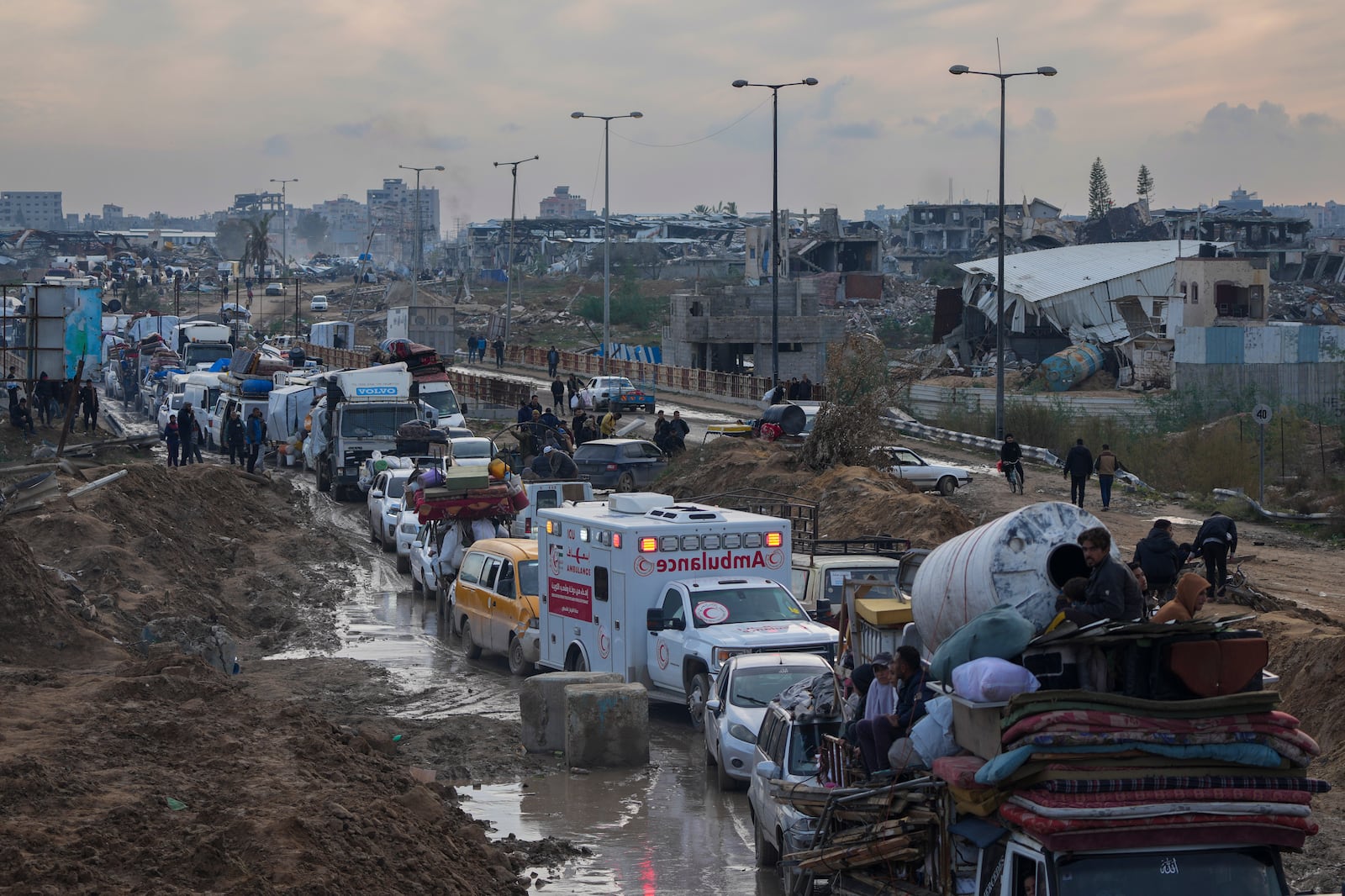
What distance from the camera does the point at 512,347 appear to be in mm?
76000

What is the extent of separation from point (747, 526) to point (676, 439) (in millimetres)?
20873

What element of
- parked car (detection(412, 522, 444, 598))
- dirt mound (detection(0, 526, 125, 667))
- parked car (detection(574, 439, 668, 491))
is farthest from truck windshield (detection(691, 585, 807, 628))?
parked car (detection(574, 439, 668, 491))

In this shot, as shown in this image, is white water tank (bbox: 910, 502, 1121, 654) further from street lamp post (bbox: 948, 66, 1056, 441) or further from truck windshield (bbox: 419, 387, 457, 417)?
truck windshield (bbox: 419, 387, 457, 417)

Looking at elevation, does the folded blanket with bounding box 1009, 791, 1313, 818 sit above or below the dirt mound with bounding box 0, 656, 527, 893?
above

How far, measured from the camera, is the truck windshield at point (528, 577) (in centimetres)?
2050

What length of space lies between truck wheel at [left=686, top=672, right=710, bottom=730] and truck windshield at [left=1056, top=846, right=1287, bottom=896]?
9.42 m

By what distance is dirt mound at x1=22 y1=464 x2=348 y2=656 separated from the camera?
2245 cm

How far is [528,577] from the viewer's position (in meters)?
20.7

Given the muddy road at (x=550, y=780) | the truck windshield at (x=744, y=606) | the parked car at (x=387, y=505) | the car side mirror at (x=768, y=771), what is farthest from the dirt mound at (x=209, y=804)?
the parked car at (x=387, y=505)

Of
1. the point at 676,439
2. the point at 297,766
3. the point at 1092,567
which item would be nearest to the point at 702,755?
the point at 297,766

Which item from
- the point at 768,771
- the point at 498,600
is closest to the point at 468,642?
the point at 498,600

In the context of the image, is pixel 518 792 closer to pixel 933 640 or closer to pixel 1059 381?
pixel 933 640

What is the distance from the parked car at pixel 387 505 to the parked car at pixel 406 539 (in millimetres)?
1407

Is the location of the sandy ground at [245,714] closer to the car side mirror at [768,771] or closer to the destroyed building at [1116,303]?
the car side mirror at [768,771]
